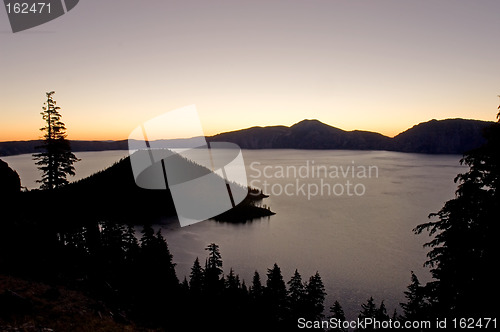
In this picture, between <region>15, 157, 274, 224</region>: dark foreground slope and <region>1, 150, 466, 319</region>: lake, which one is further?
<region>15, 157, 274, 224</region>: dark foreground slope

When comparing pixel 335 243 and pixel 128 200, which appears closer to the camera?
pixel 335 243

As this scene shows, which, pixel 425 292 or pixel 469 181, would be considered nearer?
pixel 469 181

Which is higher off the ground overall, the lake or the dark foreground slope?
the dark foreground slope

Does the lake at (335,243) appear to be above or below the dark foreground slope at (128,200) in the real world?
below

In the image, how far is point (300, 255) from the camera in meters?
88.9

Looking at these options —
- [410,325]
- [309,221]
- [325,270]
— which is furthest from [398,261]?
[410,325]

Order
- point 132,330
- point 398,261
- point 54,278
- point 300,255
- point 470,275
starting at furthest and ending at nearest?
point 300,255
point 398,261
point 54,278
point 132,330
point 470,275

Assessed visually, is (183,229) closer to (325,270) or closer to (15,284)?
(325,270)

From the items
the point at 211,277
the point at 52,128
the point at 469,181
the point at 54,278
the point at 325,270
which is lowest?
the point at 325,270

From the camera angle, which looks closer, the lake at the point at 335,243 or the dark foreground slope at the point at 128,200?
the lake at the point at 335,243

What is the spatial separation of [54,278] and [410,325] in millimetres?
20409

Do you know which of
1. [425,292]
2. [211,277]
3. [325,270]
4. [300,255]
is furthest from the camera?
[300,255]

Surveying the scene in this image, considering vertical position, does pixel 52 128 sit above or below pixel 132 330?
above

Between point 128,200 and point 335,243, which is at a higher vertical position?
Answer: point 128,200
